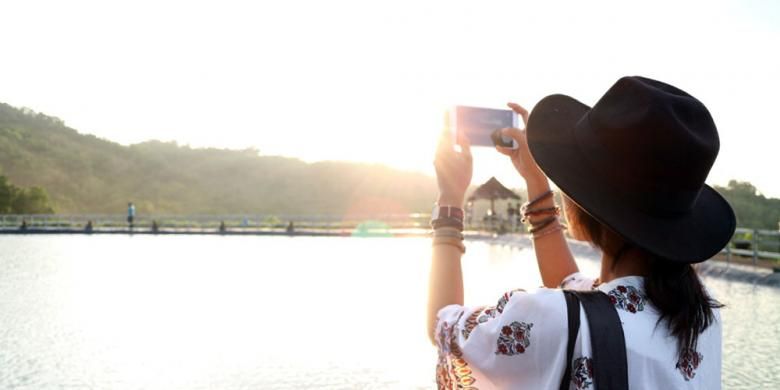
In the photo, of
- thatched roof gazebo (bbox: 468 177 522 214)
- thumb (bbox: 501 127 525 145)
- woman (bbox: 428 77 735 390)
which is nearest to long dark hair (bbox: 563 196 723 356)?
woman (bbox: 428 77 735 390)

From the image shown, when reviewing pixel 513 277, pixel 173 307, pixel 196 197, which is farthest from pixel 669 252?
pixel 196 197

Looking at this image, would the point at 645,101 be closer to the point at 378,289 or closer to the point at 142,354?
the point at 142,354

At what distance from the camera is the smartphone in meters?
1.82

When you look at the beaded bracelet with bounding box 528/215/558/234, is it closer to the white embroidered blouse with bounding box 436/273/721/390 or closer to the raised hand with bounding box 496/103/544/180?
the raised hand with bounding box 496/103/544/180

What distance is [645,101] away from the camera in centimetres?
136

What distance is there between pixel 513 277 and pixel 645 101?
1213cm

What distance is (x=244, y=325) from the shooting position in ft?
26.1

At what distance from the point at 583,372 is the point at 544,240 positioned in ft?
2.46

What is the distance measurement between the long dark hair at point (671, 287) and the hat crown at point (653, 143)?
4.5 inches

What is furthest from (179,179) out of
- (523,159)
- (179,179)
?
(523,159)

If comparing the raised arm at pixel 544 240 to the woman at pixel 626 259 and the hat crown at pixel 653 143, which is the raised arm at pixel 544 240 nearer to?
the woman at pixel 626 259

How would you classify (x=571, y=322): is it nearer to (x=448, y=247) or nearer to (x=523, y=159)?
(x=448, y=247)

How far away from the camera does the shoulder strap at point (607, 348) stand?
4.06 ft

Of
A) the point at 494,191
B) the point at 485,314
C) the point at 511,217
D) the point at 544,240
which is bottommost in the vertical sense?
the point at 511,217
